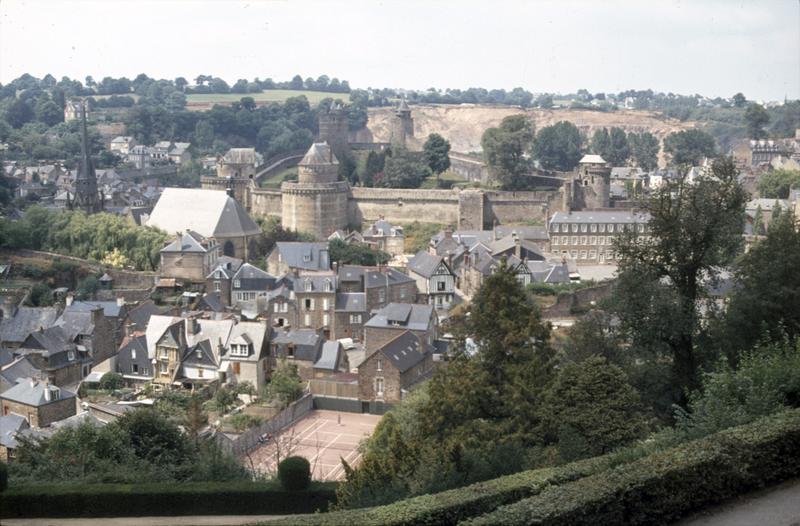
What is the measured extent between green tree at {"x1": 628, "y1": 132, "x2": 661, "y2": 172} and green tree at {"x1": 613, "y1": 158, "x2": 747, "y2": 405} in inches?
2193

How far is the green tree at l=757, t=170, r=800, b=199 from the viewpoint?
1939 inches

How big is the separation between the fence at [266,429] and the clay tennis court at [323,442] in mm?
166

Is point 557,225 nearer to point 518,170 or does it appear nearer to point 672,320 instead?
point 518,170

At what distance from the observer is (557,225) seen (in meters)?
40.1

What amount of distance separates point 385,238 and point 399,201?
16.0ft

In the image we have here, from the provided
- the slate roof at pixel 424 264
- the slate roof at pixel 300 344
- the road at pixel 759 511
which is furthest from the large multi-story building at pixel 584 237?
the road at pixel 759 511

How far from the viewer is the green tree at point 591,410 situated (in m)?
12.6

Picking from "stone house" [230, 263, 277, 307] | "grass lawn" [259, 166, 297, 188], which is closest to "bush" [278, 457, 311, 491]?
"stone house" [230, 263, 277, 307]

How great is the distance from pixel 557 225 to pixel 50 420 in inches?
954

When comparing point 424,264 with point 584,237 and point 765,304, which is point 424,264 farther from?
point 765,304

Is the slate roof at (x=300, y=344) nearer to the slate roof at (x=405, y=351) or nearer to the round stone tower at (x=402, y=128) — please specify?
the slate roof at (x=405, y=351)

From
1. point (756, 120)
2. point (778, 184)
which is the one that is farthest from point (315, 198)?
point (756, 120)

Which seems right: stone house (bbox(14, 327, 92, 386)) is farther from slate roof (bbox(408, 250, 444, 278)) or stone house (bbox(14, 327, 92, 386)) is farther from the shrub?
the shrub

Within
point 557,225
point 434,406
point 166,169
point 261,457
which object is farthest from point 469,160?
point 434,406
